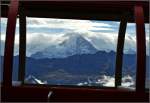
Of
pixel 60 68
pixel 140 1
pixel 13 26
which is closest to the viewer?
pixel 13 26

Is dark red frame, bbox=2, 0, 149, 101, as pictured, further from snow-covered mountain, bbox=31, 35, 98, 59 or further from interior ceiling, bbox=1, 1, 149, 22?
snow-covered mountain, bbox=31, 35, 98, 59

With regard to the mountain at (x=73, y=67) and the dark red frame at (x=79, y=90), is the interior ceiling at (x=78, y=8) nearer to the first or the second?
the dark red frame at (x=79, y=90)

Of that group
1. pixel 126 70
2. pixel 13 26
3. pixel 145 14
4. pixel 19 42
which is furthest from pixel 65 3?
pixel 126 70

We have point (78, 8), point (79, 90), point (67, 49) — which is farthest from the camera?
point (67, 49)

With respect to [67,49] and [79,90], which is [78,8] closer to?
[67,49]

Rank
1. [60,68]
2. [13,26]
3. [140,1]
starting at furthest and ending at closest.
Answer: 1. [60,68]
2. [140,1]
3. [13,26]

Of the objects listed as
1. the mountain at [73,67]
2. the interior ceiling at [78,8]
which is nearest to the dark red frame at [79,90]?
the interior ceiling at [78,8]

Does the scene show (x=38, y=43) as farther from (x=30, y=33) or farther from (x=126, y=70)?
(x=126, y=70)


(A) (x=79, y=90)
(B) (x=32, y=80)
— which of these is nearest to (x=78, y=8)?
(A) (x=79, y=90)
